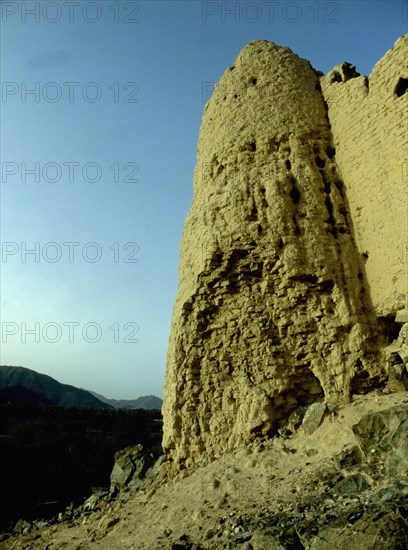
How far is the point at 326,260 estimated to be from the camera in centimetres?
736

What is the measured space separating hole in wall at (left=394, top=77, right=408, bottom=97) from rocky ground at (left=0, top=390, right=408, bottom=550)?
524cm

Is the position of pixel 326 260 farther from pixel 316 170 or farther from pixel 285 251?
pixel 316 170

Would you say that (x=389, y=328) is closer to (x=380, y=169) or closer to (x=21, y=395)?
(x=380, y=169)

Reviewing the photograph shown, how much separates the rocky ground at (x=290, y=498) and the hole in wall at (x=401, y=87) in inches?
206

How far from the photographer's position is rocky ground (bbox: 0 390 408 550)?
12.7ft

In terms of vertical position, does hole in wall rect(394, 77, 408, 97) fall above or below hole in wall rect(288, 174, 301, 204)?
above

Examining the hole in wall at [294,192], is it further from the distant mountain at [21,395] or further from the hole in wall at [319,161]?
the distant mountain at [21,395]

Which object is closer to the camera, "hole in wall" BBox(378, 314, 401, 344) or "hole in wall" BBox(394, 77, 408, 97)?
"hole in wall" BBox(378, 314, 401, 344)

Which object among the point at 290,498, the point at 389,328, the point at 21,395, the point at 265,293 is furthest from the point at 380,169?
the point at 21,395

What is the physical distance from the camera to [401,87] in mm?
7445

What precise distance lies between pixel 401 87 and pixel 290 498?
7.01m

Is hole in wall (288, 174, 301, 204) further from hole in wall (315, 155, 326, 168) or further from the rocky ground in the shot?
the rocky ground

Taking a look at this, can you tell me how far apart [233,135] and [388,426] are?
6.42 metres

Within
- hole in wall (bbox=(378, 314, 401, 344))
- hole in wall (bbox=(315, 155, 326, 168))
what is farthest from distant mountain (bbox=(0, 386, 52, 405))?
hole in wall (bbox=(378, 314, 401, 344))
